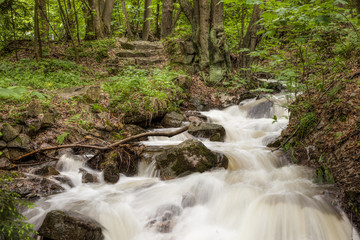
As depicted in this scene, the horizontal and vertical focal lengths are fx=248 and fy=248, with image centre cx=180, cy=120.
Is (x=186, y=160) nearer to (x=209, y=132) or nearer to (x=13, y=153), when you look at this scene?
(x=209, y=132)

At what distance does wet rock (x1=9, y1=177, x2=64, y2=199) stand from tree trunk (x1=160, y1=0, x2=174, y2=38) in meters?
13.0

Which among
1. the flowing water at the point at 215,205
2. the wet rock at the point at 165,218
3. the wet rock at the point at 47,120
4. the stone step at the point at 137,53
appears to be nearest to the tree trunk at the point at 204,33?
the stone step at the point at 137,53

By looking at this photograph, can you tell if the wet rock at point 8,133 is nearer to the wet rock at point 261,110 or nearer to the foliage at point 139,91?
the foliage at point 139,91

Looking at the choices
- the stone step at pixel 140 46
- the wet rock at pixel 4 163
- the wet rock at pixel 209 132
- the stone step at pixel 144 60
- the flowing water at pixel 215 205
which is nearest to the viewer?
the flowing water at pixel 215 205

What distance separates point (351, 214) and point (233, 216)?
1.64 metres

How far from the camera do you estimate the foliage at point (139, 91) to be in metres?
7.67

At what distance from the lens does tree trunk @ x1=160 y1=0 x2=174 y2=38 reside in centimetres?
1530

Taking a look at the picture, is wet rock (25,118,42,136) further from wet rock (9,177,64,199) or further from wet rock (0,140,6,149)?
wet rock (9,177,64,199)

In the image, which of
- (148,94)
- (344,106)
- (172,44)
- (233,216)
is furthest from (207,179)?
(172,44)

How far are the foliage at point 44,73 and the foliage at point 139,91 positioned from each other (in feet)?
5.03

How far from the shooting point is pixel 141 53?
13109mm

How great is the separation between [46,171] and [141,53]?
9.55 metres

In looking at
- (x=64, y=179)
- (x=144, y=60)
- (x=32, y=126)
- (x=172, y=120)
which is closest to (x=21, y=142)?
(x=32, y=126)

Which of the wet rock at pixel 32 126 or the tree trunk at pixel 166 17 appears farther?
the tree trunk at pixel 166 17
